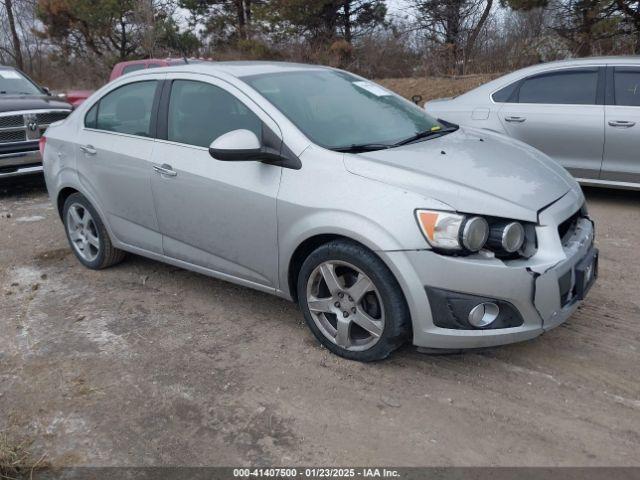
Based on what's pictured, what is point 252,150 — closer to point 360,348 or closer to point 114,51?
point 360,348

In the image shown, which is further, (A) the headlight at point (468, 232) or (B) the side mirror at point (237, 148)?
(B) the side mirror at point (237, 148)

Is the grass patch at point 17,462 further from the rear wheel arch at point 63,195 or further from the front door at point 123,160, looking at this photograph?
the rear wheel arch at point 63,195

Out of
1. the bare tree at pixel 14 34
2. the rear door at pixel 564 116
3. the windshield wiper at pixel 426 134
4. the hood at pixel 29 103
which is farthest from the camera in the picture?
the bare tree at pixel 14 34

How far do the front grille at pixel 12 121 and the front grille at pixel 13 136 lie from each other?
0.27ft

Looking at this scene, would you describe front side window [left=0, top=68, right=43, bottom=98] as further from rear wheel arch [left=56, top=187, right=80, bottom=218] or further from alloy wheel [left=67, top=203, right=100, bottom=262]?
alloy wheel [left=67, top=203, right=100, bottom=262]

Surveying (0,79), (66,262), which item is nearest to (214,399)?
(66,262)

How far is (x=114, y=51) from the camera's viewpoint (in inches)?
1180

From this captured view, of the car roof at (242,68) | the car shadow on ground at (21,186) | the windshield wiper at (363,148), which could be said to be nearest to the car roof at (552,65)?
the car roof at (242,68)

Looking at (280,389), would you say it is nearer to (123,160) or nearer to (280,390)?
(280,390)

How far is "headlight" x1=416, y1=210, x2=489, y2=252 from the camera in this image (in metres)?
3.00

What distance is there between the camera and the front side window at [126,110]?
441 centimetres

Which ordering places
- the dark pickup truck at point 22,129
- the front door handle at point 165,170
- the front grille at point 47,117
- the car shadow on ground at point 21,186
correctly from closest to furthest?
the front door handle at point 165,170 < the dark pickup truck at point 22,129 < the front grille at point 47,117 < the car shadow on ground at point 21,186

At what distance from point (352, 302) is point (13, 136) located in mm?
6676

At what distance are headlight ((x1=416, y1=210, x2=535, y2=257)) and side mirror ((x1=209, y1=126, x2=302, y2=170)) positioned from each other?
34.4 inches
